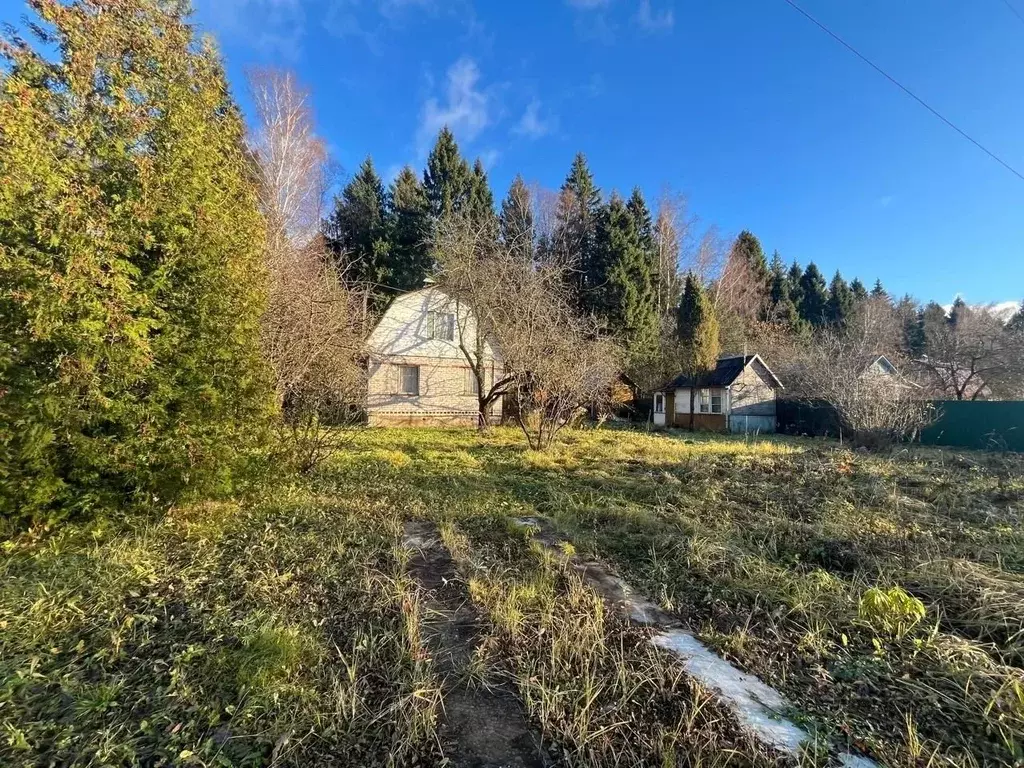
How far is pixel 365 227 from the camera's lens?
23.3 meters

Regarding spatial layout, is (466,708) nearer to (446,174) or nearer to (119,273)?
(119,273)

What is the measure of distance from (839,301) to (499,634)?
1849 inches

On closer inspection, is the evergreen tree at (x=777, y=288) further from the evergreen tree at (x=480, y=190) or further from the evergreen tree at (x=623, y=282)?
the evergreen tree at (x=480, y=190)

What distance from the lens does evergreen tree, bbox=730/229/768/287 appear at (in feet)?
111

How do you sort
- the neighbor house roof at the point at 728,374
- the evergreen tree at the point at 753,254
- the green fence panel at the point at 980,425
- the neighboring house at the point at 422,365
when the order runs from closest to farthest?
1. the green fence panel at the point at 980,425
2. the neighboring house at the point at 422,365
3. the neighbor house roof at the point at 728,374
4. the evergreen tree at the point at 753,254

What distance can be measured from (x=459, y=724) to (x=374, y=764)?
1.34 ft

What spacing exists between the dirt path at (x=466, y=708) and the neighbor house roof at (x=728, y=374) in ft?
63.5

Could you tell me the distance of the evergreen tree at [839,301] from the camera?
127 ft

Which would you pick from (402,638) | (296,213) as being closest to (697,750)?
(402,638)

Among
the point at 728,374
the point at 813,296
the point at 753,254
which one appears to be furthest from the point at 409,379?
the point at 813,296

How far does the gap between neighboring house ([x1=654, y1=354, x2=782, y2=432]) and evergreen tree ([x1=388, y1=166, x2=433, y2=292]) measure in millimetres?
14238

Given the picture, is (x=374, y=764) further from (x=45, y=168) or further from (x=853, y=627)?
(x=45, y=168)

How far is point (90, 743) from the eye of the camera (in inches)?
77.0

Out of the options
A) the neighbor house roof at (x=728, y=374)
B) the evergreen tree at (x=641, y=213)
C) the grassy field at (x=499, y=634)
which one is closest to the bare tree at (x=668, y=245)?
the evergreen tree at (x=641, y=213)
